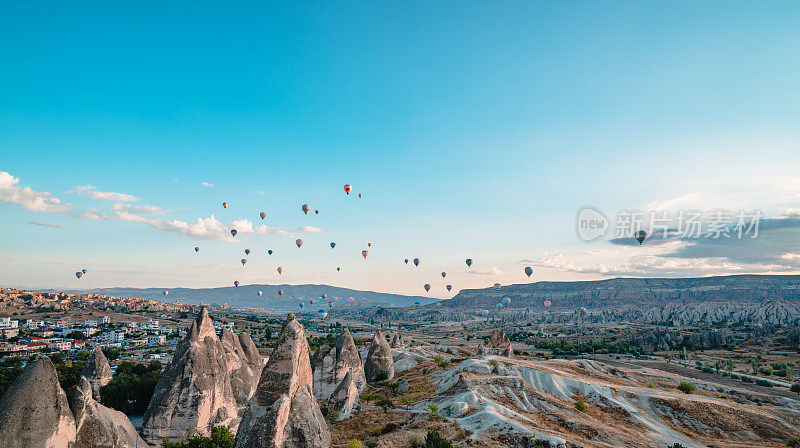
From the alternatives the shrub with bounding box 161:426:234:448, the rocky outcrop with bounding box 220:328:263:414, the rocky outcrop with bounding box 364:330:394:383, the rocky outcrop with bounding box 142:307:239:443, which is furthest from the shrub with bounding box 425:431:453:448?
the rocky outcrop with bounding box 364:330:394:383

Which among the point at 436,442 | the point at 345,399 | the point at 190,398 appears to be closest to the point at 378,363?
the point at 345,399

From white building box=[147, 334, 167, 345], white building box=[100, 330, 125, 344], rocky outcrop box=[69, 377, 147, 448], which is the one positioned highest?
rocky outcrop box=[69, 377, 147, 448]

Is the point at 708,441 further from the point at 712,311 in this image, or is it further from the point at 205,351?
the point at 712,311

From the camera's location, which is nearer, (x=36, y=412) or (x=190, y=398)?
(x=36, y=412)

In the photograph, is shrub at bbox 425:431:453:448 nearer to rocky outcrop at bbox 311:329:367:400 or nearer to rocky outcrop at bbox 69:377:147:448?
rocky outcrop at bbox 69:377:147:448

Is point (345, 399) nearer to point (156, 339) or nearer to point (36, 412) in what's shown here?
point (36, 412)

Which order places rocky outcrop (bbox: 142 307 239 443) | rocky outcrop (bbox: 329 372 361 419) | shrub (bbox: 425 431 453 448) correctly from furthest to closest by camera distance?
rocky outcrop (bbox: 329 372 361 419) < shrub (bbox: 425 431 453 448) < rocky outcrop (bbox: 142 307 239 443)
